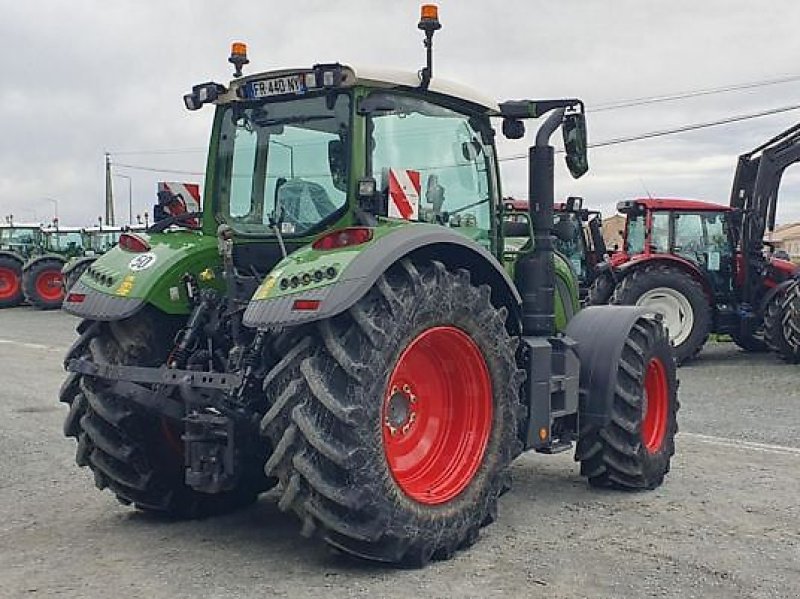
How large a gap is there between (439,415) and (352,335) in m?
0.96

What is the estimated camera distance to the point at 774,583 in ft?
14.9

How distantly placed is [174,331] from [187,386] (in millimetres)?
816

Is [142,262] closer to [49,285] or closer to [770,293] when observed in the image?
[770,293]

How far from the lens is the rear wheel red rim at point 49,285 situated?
25359mm

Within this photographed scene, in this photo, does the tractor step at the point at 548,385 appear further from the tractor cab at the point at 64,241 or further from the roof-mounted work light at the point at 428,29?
the tractor cab at the point at 64,241

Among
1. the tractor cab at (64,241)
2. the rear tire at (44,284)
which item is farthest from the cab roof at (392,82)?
the tractor cab at (64,241)

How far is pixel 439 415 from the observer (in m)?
5.27

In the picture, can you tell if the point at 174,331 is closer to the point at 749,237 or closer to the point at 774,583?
the point at 774,583

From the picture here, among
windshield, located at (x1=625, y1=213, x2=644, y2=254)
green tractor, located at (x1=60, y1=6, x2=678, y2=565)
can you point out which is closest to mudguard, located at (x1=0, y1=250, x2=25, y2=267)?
windshield, located at (x1=625, y1=213, x2=644, y2=254)

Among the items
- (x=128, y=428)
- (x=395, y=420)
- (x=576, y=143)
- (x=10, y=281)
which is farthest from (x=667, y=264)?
(x=10, y=281)

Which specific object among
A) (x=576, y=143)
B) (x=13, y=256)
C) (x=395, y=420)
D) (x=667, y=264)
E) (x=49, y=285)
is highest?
(x=576, y=143)

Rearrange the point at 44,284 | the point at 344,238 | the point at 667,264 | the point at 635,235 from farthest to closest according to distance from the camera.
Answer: the point at 44,284 < the point at 635,235 < the point at 667,264 < the point at 344,238

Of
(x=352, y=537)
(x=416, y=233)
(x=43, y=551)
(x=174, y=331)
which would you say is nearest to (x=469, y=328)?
(x=416, y=233)

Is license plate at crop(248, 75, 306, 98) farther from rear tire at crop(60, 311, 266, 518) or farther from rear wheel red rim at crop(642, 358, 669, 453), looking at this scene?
rear wheel red rim at crop(642, 358, 669, 453)
